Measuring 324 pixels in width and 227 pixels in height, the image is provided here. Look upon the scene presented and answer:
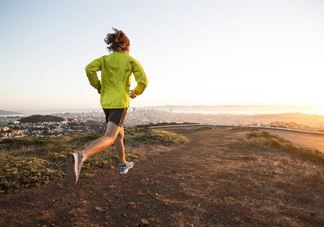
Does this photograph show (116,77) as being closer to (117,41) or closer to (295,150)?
(117,41)

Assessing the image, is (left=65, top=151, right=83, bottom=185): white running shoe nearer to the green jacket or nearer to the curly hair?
the green jacket

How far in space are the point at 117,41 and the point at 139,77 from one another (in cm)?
83

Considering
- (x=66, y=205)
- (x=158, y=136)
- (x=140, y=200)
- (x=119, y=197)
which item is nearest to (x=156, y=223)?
(x=140, y=200)

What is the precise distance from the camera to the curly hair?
4898mm

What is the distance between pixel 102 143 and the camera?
4230 mm

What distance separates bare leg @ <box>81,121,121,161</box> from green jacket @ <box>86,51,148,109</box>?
0.37 m

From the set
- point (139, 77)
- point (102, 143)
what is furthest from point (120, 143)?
point (139, 77)

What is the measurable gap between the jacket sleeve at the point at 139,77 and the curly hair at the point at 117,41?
44cm

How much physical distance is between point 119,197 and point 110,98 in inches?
69.5

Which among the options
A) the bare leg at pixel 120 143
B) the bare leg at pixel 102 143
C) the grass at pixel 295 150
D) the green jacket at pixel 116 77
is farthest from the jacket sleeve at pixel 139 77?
the grass at pixel 295 150

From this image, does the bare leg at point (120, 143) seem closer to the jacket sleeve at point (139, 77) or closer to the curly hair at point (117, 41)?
the jacket sleeve at point (139, 77)

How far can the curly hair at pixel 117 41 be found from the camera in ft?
16.1

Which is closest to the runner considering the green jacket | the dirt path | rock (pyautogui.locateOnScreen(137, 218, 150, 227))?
the green jacket

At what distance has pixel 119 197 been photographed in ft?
15.1
